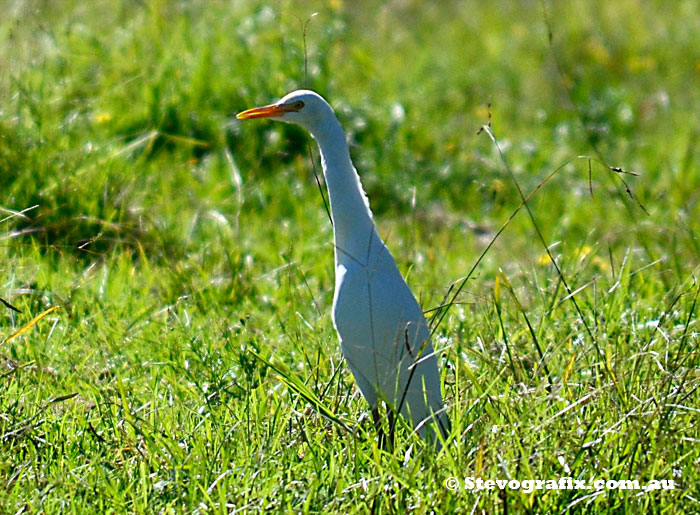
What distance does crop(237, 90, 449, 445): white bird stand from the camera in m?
2.66

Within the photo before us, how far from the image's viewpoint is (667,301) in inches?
131

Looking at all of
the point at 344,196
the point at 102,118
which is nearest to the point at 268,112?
the point at 344,196

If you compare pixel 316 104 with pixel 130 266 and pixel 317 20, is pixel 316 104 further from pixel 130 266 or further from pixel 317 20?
pixel 317 20

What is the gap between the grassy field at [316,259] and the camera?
2.30 m

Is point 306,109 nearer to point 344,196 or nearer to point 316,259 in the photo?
point 344,196

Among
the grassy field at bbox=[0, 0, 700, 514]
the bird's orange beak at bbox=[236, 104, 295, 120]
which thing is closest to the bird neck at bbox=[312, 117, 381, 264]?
the bird's orange beak at bbox=[236, 104, 295, 120]

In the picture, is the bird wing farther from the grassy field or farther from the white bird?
the grassy field

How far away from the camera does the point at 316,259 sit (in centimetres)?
422

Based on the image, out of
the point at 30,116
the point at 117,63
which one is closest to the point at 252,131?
the point at 117,63

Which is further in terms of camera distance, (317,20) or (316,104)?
(317,20)

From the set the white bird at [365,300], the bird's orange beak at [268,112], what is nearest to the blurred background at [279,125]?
the bird's orange beak at [268,112]

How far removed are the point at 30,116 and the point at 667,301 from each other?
2748 mm

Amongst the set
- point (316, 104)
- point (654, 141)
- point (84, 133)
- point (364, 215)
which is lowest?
point (654, 141)

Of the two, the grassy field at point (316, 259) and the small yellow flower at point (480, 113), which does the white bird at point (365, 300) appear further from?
the small yellow flower at point (480, 113)
